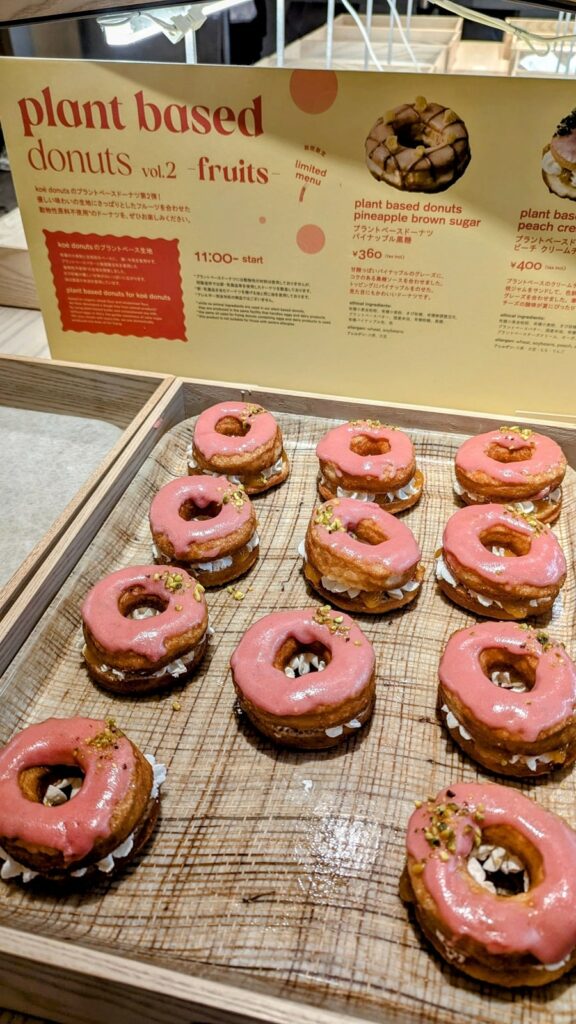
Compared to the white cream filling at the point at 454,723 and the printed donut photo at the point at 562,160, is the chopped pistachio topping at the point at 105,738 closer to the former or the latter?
the white cream filling at the point at 454,723

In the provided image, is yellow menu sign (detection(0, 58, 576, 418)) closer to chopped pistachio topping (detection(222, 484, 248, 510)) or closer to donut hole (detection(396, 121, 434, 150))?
donut hole (detection(396, 121, 434, 150))

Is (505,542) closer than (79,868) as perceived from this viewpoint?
No

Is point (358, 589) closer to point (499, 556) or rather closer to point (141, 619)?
point (499, 556)

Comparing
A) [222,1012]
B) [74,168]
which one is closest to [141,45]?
[74,168]

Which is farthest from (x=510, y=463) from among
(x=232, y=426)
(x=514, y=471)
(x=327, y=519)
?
(x=232, y=426)

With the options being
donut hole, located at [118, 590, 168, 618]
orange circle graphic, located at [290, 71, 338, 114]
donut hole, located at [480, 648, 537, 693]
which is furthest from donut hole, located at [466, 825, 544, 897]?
orange circle graphic, located at [290, 71, 338, 114]

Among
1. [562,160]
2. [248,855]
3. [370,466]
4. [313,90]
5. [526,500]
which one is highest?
[313,90]
